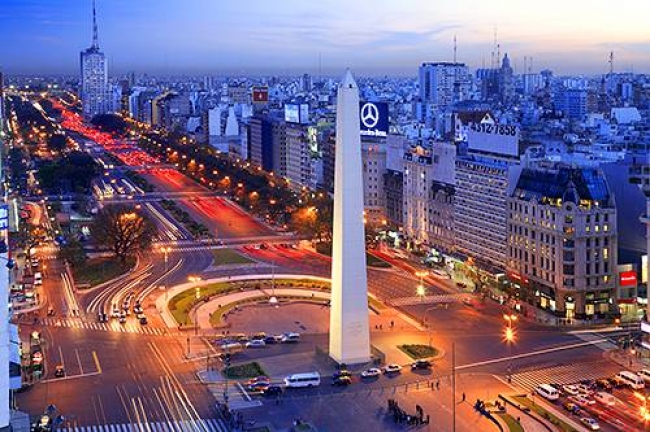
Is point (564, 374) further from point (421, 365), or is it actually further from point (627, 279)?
point (627, 279)

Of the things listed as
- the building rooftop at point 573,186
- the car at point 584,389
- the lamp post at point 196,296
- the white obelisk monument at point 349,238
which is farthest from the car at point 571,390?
the lamp post at point 196,296

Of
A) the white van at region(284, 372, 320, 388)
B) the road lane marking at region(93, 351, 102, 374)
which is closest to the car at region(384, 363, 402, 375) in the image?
the white van at region(284, 372, 320, 388)

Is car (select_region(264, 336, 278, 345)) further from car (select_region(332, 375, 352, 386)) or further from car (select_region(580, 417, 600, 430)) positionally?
car (select_region(580, 417, 600, 430))

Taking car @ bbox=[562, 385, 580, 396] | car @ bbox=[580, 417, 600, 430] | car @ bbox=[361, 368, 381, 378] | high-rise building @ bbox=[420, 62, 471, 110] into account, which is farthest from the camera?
high-rise building @ bbox=[420, 62, 471, 110]

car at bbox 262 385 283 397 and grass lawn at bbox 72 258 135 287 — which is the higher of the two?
grass lawn at bbox 72 258 135 287

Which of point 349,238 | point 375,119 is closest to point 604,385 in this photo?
point 349,238

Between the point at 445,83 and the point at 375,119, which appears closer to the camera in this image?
the point at 375,119
